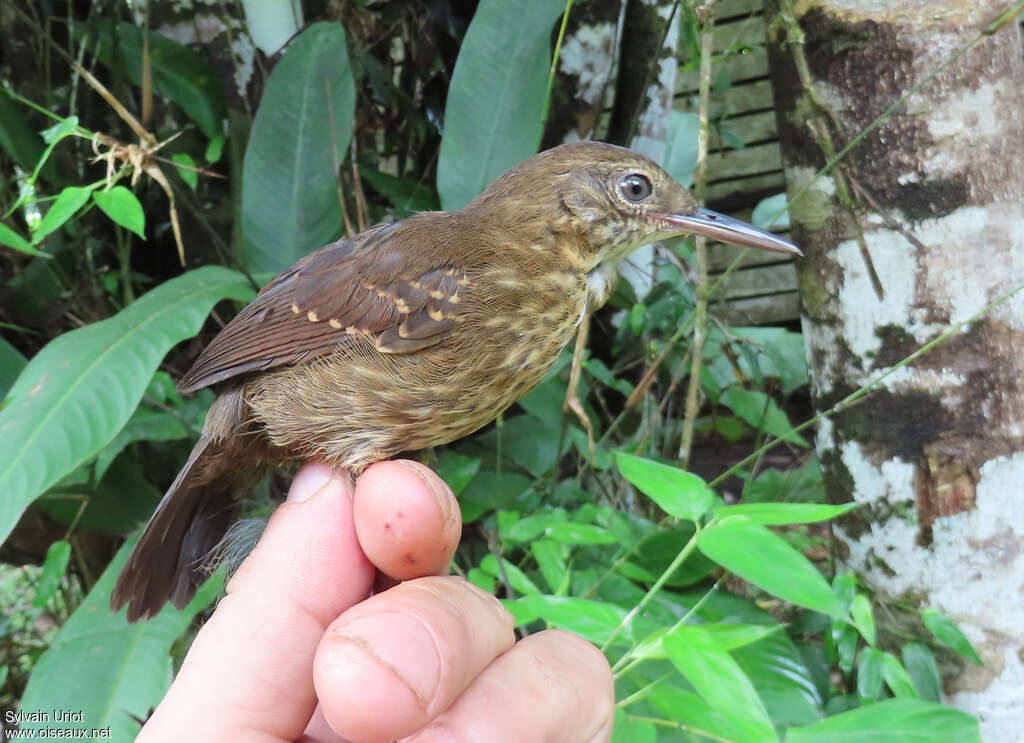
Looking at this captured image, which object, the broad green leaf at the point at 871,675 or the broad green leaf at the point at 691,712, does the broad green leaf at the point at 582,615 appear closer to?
the broad green leaf at the point at 691,712

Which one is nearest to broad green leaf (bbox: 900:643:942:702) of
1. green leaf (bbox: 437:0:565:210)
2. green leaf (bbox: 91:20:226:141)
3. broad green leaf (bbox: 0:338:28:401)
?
green leaf (bbox: 437:0:565:210)

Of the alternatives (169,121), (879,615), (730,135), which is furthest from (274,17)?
(879,615)

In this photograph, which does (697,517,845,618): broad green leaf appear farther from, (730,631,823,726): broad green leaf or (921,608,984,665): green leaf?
(921,608,984,665): green leaf

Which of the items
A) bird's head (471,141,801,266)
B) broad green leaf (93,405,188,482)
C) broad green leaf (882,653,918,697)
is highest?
bird's head (471,141,801,266)

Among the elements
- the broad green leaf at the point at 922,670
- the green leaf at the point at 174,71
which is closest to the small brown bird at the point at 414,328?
the broad green leaf at the point at 922,670

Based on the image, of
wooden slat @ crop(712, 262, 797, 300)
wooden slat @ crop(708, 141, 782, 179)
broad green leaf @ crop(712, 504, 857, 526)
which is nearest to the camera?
broad green leaf @ crop(712, 504, 857, 526)
